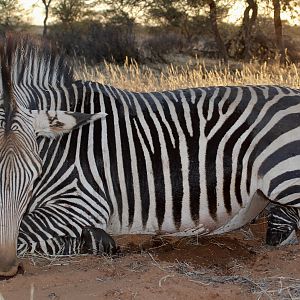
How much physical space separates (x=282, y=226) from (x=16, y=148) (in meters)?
2.08

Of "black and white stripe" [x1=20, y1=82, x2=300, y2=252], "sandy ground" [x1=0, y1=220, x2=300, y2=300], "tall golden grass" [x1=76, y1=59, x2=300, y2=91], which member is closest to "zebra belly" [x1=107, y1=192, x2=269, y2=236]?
"black and white stripe" [x1=20, y1=82, x2=300, y2=252]

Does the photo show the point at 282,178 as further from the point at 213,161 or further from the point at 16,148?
the point at 16,148

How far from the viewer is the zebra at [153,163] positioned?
3.91 m

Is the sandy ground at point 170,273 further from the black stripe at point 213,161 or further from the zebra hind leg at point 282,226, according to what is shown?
the black stripe at point 213,161

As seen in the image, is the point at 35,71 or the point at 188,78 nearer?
the point at 35,71

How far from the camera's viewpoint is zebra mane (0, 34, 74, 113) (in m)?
3.87

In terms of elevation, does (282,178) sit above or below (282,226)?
above

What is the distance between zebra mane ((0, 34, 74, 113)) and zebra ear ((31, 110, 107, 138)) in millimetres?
178

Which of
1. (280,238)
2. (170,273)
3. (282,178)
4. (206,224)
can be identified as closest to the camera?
(170,273)

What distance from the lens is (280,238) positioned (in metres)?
4.25

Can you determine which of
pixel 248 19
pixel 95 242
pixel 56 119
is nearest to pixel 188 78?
pixel 95 242

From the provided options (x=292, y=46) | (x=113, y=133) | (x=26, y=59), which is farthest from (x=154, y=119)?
(x=292, y=46)

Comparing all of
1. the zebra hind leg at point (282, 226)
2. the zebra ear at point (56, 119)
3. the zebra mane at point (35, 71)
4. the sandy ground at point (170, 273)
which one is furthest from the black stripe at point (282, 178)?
the zebra mane at point (35, 71)

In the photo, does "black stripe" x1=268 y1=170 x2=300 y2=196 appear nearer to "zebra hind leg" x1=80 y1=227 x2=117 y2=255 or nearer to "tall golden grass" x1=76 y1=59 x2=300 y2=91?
"zebra hind leg" x1=80 y1=227 x2=117 y2=255
